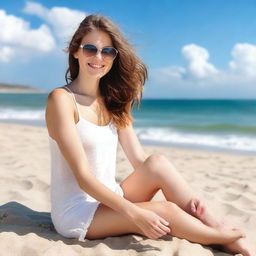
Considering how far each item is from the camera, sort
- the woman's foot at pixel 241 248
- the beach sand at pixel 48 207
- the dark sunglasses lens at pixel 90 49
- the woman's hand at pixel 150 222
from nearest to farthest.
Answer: the woman's hand at pixel 150 222, the beach sand at pixel 48 207, the woman's foot at pixel 241 248, the dark sunglasses lens at pixel 90 49

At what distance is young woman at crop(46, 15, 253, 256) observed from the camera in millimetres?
2545

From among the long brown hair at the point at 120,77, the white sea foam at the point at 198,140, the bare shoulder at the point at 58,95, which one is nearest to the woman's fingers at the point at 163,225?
the long brown hair at the point at 120,77

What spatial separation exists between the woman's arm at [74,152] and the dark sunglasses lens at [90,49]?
38 centimetres

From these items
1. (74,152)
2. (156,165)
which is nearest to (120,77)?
(156,165)

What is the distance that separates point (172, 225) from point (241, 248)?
49cm

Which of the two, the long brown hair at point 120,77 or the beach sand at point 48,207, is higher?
the long brown hair at point 120,77

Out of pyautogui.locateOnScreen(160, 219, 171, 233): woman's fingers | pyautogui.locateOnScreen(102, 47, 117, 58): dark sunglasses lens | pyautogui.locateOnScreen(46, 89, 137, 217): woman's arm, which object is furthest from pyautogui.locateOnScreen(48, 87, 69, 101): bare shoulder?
pyautogui.locateOnScreen(160, 219, 171, 233): woman's fingers

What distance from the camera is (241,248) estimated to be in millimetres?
2686

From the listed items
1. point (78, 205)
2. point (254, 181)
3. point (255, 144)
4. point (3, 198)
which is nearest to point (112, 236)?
point (78, 205)

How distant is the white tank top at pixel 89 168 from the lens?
273 centimetres

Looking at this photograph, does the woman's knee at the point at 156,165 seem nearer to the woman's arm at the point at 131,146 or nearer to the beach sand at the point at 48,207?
the woman's arm at the point at 131,146

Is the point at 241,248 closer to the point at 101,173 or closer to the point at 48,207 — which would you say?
the point at 101,173

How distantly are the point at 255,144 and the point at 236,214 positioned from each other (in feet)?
28.7

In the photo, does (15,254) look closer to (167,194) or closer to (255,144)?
(167,194)
